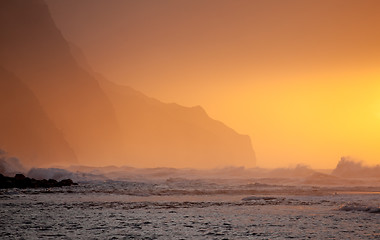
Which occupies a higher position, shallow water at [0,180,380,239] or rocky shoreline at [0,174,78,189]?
rocky shoreline at [0,174,78,189]

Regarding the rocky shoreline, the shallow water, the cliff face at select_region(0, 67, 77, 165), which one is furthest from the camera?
the cliff face at select_region(0, 67, 77, 165)

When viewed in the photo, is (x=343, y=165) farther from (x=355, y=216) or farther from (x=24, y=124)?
(x=24, y=124)

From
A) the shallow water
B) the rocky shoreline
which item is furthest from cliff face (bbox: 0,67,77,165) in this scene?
the shallow water

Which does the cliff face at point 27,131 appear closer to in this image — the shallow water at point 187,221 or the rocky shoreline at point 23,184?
the rocky shoreline at point 23,184

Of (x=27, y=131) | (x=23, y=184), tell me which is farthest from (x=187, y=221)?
(x=27, y=131)

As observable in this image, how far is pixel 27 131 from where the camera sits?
616ft

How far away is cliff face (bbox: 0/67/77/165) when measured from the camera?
183 metres

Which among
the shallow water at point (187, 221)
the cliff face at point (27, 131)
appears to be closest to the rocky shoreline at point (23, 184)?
the shallow water at point (187, 221)

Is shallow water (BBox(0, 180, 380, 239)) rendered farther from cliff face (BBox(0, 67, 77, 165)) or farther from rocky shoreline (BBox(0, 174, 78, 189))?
cliff face (BBox(0, 67, 77, 165))

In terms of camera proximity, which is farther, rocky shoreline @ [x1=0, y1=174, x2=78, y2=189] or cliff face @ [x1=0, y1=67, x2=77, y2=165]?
cliff face @ [x1=0, y1=67, x2=77, y2=165]

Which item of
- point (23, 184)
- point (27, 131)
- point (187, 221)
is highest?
point (27, 131)

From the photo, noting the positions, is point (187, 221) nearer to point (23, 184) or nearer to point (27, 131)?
point (23, 184)

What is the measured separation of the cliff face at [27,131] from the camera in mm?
182750

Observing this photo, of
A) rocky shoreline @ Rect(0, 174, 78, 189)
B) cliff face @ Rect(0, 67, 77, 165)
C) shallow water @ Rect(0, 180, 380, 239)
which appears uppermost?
cliff face @ Rect(0, 67, 77, 165)
